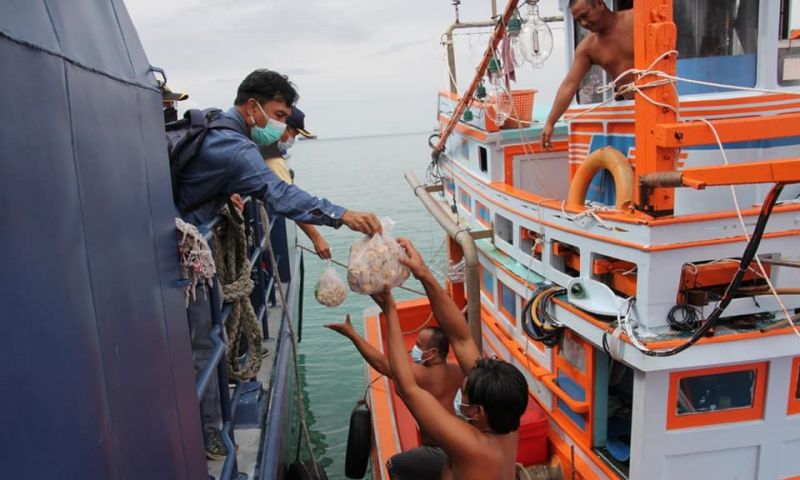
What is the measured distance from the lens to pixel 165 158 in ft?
7.34

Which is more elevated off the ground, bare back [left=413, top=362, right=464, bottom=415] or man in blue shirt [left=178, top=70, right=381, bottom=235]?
man in blue shirt [left=178, top=70, right=381, bottom=235]

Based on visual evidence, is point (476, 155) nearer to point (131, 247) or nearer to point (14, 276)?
point (131, 247)

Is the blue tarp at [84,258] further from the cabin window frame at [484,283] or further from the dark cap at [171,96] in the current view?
the cabin window frame at [484,283]

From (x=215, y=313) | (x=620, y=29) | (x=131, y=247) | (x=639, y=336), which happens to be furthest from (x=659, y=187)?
(x=131, y=247)

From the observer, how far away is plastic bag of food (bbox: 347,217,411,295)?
2.78 meters

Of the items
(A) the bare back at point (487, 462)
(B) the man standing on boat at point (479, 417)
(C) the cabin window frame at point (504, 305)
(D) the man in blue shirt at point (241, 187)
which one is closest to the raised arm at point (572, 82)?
(C) the cabin window frame at point (504, 305)

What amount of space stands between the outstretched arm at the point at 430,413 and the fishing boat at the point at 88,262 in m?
0.81

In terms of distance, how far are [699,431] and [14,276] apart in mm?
3446

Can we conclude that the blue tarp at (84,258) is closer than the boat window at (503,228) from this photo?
Yes

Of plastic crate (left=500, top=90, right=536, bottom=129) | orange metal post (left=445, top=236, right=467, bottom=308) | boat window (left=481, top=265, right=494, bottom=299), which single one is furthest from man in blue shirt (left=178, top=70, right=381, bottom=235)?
orange metal post (left=445, top=236, right=467, bottom=308)

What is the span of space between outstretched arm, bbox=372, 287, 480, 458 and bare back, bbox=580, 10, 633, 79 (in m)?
2.88

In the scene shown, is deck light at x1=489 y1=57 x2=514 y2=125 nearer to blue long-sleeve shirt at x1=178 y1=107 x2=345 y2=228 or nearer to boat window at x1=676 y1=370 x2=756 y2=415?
boat window at x1=676 y1=370 x2=756 y2=415

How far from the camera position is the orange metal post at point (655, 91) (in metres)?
3.14

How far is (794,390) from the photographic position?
343 cm
